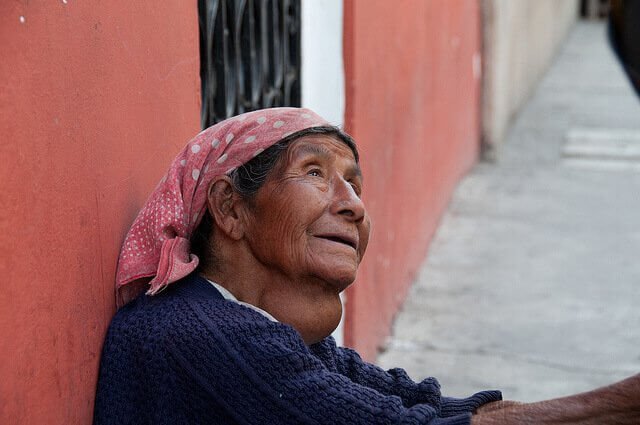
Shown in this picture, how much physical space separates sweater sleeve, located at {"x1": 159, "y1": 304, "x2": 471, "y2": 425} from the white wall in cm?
198

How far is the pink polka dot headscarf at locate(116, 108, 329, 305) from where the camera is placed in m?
2.22

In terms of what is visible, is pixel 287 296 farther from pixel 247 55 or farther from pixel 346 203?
pixel 247 55

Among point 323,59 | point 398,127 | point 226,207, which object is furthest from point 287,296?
point 398,127

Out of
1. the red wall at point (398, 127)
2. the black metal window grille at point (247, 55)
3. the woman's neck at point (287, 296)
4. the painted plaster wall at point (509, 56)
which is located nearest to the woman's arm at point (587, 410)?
the woman's neck at point (287, 296)

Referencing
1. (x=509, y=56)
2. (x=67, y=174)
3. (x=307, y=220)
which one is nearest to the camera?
(x=67, y=174)

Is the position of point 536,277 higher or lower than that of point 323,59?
lower

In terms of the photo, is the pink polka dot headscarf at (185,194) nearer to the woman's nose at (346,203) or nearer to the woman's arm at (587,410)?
the woman's nose at (346,203)

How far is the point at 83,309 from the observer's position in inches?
81.8

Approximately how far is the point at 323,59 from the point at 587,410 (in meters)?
2.39

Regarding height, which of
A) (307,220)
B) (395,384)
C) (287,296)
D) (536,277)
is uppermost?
(307,220)

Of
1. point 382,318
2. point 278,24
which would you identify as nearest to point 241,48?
point 278,24

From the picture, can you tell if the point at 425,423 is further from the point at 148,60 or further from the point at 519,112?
the point at 519,112

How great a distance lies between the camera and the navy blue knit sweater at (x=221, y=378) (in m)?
2.02

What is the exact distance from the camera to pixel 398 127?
224 inches
